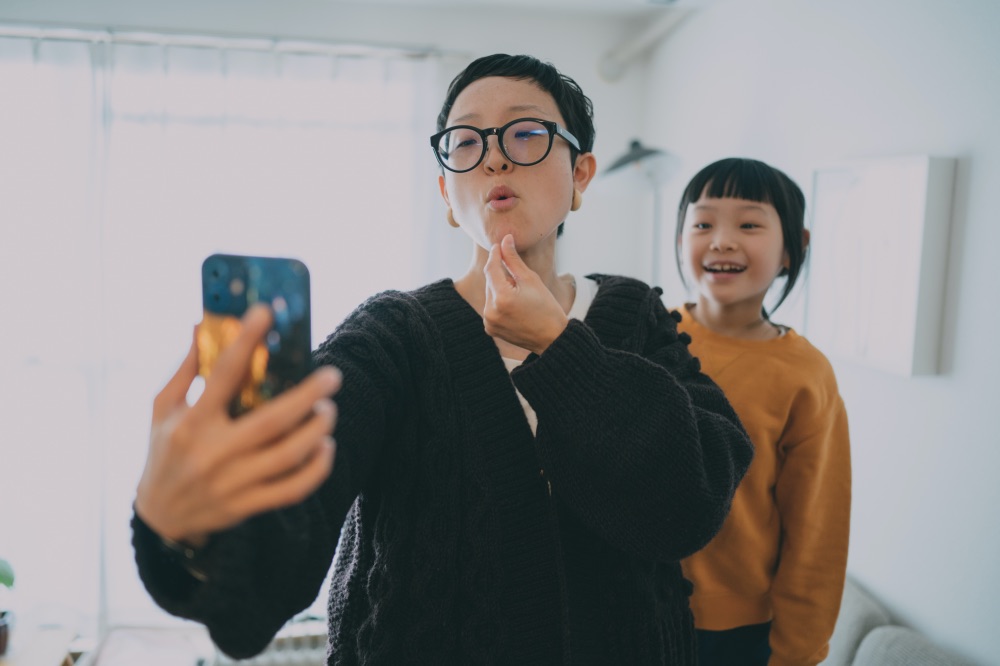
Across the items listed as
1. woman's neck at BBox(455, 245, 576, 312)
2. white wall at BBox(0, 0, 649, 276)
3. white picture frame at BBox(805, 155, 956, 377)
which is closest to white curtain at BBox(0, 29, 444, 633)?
white wall at BBox(0, 0, 649, 276)

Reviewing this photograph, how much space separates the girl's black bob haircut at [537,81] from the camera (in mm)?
750

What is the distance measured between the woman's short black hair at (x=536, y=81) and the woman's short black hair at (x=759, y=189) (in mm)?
356

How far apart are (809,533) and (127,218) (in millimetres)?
2565

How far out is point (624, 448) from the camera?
0.58 m

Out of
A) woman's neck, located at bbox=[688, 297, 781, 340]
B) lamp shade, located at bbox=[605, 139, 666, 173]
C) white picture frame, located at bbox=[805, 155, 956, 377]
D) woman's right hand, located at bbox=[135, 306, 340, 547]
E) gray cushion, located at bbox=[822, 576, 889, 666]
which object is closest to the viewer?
A: woman's right hand, located at bbox=[135, 306, 340, 547]

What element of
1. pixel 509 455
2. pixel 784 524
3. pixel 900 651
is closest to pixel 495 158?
pixel 509 455

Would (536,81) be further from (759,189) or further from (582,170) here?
(759,189)

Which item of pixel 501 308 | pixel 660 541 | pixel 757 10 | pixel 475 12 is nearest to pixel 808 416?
pixel 660 541

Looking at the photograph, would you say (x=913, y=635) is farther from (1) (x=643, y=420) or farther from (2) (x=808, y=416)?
(1) (x=643, y=420)

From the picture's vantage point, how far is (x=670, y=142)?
2.61m

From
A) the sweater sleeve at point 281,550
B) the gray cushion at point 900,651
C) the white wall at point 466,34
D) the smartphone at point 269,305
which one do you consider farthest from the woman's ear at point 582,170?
the white wall at point 466,34

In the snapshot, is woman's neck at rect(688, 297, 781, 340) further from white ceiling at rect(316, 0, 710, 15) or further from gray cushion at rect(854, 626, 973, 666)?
white ceiling at rect(316, 0, 710, 15)

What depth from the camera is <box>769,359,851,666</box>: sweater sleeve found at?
3.15 feet

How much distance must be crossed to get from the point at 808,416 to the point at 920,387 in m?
0.53
